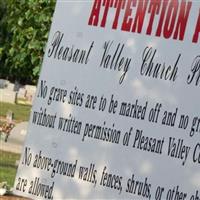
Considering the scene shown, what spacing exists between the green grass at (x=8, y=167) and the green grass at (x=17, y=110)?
1750 centimetres

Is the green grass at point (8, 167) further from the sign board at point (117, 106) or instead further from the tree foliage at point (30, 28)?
the sign board at point (117, 106)

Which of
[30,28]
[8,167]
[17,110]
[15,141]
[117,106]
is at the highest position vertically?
[30,28]

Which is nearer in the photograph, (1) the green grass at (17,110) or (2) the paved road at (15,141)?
(2) the paved road at (15,141)

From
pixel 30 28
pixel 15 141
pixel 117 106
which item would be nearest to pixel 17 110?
pixel 15 141

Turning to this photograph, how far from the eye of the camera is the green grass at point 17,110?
137 ft

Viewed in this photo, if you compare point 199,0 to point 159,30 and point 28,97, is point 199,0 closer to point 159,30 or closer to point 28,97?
point 159,30

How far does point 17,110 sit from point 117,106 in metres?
42.4

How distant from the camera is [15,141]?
24.1 metres

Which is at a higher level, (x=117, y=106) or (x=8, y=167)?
(x=117, y=106)

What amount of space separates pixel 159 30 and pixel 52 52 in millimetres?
943

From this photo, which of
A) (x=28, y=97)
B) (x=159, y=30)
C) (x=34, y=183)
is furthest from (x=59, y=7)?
(x=28, y=97)

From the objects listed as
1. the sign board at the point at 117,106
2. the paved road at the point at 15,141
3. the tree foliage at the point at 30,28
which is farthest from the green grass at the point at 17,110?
the sign board at the point at 117,106

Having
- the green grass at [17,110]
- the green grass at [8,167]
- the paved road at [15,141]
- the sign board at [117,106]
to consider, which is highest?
the sign board at [117,106]

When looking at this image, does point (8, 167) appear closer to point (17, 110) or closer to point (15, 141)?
point (15, 141)
